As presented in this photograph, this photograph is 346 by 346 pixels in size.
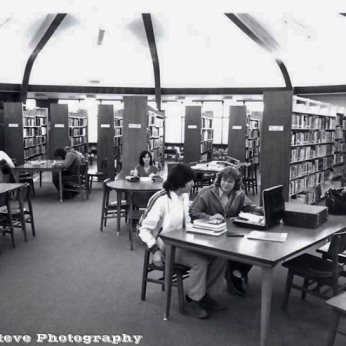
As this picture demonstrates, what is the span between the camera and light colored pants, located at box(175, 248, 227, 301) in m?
3.35

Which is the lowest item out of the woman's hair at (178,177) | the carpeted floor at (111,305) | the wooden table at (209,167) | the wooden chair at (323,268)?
the carpeted floor at (111,305)

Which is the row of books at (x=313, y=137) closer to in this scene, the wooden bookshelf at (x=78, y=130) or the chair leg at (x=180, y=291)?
the chair leg at (x=180, y=291)

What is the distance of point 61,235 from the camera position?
229 inches

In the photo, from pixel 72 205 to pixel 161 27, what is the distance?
6.27 m

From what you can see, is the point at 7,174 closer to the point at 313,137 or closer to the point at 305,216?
the point at 305,216

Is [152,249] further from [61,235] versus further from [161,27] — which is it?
[161,27]

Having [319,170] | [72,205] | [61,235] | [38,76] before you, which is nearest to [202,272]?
[61,235]

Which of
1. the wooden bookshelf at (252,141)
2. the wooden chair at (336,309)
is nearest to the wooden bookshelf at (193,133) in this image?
the wooden bookshelf at (252,141)

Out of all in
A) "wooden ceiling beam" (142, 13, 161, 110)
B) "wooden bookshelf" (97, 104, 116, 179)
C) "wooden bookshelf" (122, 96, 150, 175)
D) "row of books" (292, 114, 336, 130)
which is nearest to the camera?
"row of books" (292, 114, 336, 130)

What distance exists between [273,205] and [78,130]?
11.1m

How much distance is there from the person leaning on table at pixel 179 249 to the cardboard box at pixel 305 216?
719mm

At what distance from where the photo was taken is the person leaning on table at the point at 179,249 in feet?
11.0

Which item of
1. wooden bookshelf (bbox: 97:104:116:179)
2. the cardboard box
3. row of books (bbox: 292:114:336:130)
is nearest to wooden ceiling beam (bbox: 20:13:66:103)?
wooden bookshelf (bbox: 97:104:116:179)

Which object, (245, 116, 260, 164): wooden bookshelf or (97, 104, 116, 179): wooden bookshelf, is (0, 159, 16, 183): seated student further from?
(245, 116, 260, 164): wooden bookshelf
